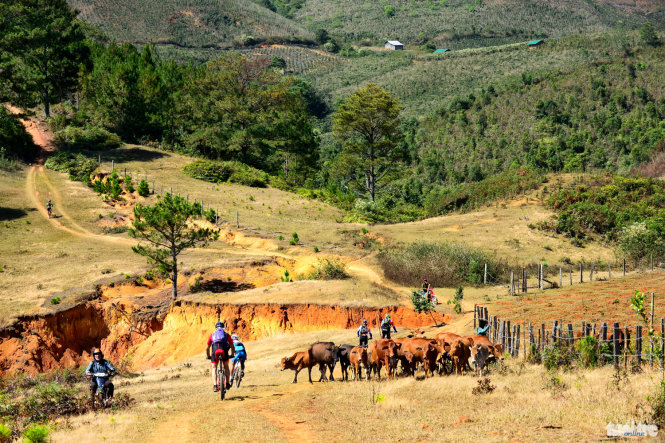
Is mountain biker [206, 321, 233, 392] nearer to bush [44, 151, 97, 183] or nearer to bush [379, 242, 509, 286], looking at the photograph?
bush [379, 242, 509, 286]

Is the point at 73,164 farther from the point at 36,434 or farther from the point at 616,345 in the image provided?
the point at 616,345

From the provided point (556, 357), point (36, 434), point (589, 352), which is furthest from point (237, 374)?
point (589, 352)

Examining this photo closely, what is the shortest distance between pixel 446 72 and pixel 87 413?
145486 mm

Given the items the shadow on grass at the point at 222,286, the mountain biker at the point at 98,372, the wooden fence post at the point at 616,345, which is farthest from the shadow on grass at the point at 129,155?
the wooden fence post at the point at 616,345

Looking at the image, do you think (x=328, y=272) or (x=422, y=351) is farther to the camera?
(x=328, y=272)

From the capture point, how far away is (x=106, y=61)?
78.8 m

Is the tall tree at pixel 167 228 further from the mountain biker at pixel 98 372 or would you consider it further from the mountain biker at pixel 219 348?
the mountain biker at pixel 219 348

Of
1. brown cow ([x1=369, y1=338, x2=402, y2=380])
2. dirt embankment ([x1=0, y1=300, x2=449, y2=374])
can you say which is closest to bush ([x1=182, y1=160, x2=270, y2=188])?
dirt embankment ([x1=0, y1=300, x2=449, y2=374])

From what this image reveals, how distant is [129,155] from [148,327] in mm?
37357

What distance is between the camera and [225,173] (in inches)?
2511

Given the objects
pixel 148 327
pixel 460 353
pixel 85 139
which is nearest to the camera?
pixel 460 353

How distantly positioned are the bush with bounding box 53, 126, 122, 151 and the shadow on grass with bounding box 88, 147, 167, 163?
174 cm

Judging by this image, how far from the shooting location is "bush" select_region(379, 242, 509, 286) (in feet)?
119

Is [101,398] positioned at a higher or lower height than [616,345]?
lower
